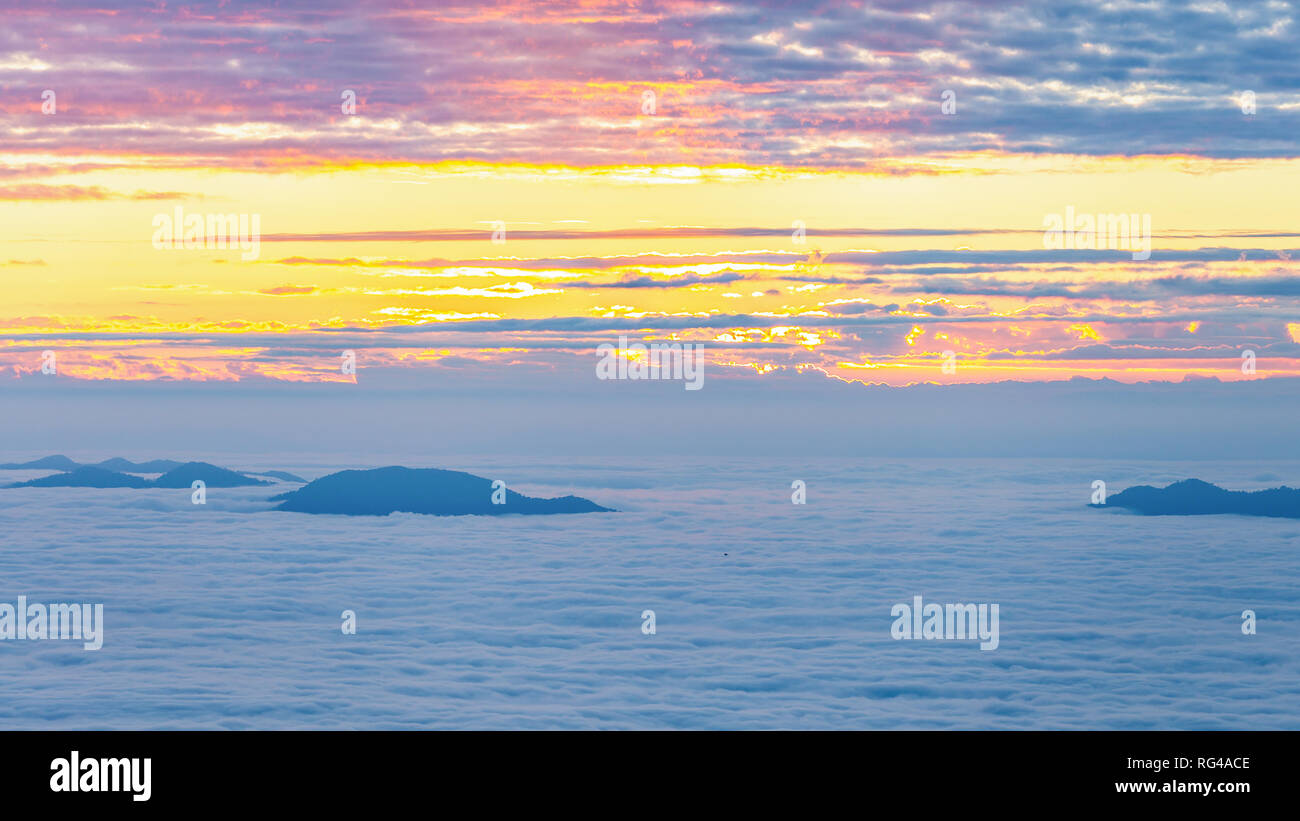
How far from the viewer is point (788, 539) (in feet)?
482

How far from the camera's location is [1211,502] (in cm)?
18725

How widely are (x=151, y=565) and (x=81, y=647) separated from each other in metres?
44.5

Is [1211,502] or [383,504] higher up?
[383,504]

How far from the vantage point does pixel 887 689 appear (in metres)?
60.2

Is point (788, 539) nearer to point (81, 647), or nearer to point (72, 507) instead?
point (81, 647)

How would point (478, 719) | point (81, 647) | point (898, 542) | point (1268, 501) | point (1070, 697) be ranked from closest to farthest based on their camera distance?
1. point (478, 719)
2. point (1070, 697)
3. point (81, 647)
4. point (898, 542)
5. point (1268, 501)

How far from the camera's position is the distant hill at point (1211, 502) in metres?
185

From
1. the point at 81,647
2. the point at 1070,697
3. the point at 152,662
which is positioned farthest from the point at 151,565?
the point at 1070,697

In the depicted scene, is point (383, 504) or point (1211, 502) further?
point (383, 504)

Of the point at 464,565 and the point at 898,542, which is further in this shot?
the point at 898,542

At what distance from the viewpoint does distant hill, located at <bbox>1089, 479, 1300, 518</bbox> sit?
608ft

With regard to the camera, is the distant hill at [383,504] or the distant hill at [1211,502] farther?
the distant hill at [1211,502]

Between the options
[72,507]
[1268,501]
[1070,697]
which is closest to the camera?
[1070,697]

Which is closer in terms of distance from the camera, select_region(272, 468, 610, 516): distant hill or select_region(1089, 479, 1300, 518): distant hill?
select_region(272, 468, 610, 516): distant hill
